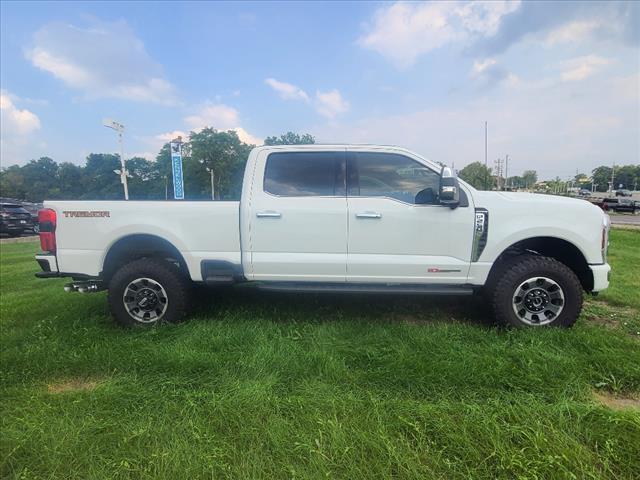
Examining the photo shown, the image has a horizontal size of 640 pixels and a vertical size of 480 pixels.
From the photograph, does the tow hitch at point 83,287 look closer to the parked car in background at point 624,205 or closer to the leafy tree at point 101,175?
the parked car in background at point 624,205

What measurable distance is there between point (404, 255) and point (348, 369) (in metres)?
1.31

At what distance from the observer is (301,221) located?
379 cm

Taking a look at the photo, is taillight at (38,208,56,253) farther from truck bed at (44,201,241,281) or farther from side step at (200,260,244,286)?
side step at (200,260,244,286)

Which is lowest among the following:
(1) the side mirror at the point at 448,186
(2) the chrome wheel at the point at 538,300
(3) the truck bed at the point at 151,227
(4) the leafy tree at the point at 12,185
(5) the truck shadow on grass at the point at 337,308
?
(5) the truck shadow on grass at the point at 337,308

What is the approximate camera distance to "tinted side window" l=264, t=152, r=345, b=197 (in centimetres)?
391

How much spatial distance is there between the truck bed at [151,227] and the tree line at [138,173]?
1877 inches

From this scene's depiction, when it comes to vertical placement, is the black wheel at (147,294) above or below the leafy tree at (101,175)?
below

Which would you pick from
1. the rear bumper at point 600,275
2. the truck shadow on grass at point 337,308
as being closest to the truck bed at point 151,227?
the truck shadow on grass at point 337,308

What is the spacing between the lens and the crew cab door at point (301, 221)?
3791 millimetres

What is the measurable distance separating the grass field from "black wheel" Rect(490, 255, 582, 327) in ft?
0.63

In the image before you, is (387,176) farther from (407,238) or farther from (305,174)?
(305,174)

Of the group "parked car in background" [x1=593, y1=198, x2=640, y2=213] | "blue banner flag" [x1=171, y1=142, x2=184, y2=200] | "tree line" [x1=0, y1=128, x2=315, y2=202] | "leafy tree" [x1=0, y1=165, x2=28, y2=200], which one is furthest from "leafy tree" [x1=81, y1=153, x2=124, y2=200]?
"parked car in background" [x1=593, y1=198, x2=640, y2=213]

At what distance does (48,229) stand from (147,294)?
1208mm

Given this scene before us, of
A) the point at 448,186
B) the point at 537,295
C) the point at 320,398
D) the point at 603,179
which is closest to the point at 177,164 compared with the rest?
the point at 448,186
